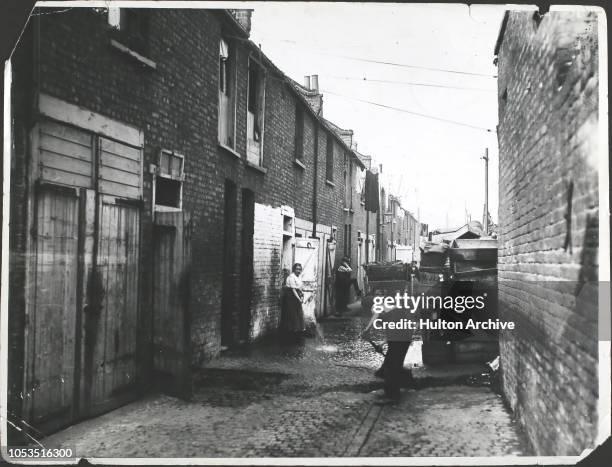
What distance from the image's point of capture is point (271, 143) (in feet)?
34.6

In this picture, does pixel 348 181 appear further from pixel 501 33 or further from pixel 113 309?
pixel 113 309

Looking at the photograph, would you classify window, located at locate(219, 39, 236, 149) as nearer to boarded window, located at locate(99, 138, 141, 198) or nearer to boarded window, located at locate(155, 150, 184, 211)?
boarded window, located at locate(155, 150, 184, 211)

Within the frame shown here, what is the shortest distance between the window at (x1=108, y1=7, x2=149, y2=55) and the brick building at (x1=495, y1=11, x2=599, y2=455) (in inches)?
155

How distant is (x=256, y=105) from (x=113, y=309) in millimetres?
5652

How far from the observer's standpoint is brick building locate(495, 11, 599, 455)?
3.36 metres

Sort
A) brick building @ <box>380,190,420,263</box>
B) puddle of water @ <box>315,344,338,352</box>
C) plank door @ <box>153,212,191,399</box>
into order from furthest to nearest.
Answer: brick building @ <box>380,190,420,263</box> → puddle of water @ <box>315,344,338,352</box> → plank door @ <box>153,212,191,399</box>

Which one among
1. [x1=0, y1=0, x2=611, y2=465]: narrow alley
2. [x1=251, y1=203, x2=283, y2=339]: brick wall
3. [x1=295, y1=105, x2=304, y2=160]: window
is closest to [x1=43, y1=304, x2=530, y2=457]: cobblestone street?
[x1=0, y1=0, x2=611, y2=465]: narrow alley

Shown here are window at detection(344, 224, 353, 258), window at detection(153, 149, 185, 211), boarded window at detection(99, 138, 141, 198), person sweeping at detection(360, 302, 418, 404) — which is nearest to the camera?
boarded window at detection(99, 138, 141, 198)

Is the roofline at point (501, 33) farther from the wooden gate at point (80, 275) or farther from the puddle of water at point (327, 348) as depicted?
the puddle of water at point (327, 348)

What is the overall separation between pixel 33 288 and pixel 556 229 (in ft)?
13.7

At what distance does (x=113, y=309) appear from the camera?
5.54 metres

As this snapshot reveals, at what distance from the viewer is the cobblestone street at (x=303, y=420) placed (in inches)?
182

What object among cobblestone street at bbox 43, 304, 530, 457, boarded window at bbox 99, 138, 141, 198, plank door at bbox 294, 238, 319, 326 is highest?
boarded window at bbox 99, 138, 141, 198

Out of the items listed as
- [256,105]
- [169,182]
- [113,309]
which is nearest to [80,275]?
[113,309]
